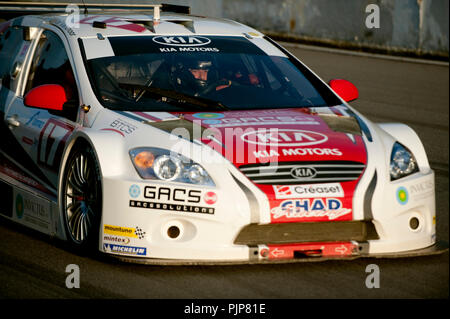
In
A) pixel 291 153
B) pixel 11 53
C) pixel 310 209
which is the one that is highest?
pixel 11 53

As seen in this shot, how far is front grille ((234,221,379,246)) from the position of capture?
5.62m

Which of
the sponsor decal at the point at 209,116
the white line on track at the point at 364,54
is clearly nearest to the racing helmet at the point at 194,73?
the sponsor decal at the point at 209,116

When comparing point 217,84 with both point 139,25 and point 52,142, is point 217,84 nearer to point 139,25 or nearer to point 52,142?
point 139,25

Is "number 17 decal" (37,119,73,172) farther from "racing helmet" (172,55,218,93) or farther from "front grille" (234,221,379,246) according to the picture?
"front grille" (234,221,379,246)

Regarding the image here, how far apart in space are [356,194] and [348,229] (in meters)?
0.20

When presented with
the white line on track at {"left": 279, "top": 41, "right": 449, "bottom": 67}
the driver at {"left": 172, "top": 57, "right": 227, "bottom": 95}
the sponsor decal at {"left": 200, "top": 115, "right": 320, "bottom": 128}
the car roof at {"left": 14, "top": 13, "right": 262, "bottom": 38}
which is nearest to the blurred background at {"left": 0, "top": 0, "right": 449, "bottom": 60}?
the white line on track at {"left": 279, "top": 41, "right": 449, "bottom": 67}

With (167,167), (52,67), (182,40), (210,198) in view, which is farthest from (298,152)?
(52,67)

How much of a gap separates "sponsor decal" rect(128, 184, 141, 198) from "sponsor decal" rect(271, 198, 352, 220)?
745 mm

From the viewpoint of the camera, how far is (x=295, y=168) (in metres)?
5.71

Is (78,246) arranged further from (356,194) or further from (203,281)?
(356,194)

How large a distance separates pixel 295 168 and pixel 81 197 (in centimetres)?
134

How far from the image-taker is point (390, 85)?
15.4 metres

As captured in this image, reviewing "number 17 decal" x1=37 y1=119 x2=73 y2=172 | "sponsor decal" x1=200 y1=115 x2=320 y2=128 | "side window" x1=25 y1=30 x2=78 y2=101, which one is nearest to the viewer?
"sponsor decal" x1=200 y1=115 x2=320 y2=128

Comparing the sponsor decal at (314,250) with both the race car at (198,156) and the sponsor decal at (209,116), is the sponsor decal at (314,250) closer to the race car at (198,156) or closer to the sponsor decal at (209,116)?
the race car at (198,156)
